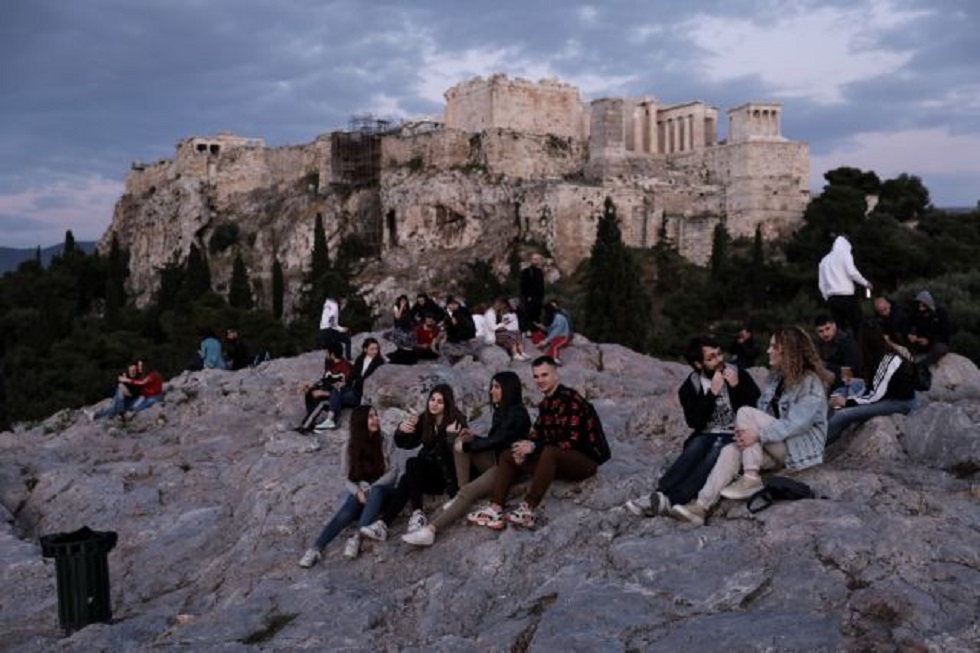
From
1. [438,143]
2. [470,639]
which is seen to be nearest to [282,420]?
[470,639]

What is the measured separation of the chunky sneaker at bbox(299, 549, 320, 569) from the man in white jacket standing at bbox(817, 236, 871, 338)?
6.57 m

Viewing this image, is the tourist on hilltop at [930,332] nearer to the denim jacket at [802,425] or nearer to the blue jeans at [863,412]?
the blue jeans at [863,412]

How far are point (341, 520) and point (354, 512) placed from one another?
125 millimetres

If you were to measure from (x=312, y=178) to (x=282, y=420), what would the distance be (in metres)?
49.1

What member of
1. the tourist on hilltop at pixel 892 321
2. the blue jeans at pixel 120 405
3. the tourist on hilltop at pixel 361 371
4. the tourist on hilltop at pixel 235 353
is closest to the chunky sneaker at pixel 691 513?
the tourist on hilltop at pixel 892 321

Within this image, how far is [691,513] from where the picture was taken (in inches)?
274

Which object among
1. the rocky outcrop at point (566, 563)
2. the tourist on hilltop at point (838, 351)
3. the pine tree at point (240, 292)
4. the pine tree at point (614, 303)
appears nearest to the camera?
the rocky outcrop at point (566, 563)

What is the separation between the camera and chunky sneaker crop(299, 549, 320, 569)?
8078 mm

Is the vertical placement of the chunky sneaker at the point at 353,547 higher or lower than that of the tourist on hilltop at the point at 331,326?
lower

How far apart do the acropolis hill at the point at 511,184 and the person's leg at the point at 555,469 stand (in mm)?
40567

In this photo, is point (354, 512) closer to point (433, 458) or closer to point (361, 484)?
point (361, 484)

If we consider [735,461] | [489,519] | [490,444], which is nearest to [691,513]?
[735,461]

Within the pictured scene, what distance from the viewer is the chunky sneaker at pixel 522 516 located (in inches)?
296

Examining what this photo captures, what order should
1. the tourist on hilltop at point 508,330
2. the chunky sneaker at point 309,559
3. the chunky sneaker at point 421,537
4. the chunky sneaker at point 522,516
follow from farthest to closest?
1. the tourist on hilltop at point 508,330
2. the chunky sneaker at point 309,559
3. the chunky sneaker at point 421,537
4. the chunky sneaker at point 522,516
